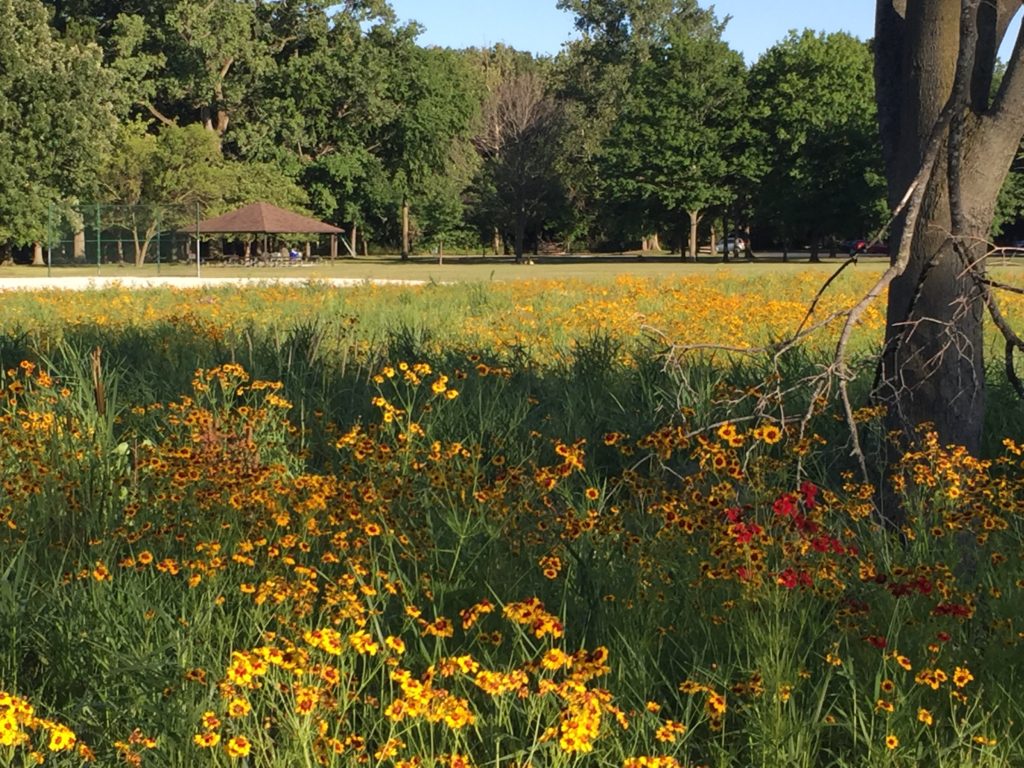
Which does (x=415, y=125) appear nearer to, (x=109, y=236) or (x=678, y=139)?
(x=678, y=139)

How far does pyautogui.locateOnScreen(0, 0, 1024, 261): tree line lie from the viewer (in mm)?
47469

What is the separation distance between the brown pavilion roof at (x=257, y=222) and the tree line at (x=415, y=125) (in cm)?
338

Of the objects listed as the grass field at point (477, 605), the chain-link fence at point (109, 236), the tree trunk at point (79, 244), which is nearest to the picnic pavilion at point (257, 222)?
the chain-link fence at point (109, 236)

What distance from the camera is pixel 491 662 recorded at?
2.80 metres

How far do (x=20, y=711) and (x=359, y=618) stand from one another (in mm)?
760

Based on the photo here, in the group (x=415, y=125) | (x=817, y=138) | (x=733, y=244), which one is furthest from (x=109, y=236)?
(x=733, y=244)

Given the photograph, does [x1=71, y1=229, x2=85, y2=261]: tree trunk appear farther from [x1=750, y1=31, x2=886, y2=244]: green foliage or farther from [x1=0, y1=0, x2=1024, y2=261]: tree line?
[x1=750, y1=31, x2=886, y2=244]: green foliage

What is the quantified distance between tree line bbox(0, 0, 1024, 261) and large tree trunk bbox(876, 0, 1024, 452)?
44363mm

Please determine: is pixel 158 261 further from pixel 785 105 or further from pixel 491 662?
pixel 491 662

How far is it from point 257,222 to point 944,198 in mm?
45696

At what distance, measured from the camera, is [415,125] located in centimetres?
6544

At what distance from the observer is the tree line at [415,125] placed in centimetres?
4747

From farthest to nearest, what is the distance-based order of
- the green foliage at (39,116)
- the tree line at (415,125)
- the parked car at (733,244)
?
the parked car at (733,244) → the tree line at (415,125) → the green foliage at (39,116)

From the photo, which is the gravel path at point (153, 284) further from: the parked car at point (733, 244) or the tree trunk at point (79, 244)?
the parked car at point (733, 244)
